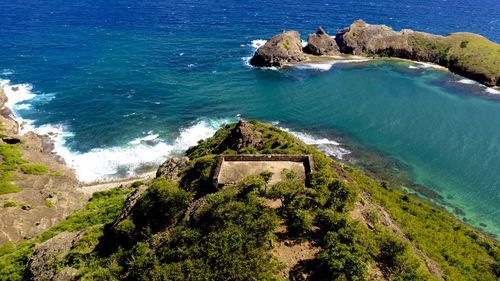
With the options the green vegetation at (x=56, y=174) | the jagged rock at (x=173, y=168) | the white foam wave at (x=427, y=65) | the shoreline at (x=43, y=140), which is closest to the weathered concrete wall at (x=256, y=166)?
the jagged rock at (x=173, y=168)

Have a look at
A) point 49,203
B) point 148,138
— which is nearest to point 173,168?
point 49,203

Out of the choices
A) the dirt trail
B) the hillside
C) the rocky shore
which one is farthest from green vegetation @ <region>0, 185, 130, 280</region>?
the rocky shore

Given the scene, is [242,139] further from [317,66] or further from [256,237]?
[317,66]

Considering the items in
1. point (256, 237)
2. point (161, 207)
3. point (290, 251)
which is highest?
point (256, 237)

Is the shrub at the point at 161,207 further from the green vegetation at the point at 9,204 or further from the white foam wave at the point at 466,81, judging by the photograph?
the white foam wave at the point at 466,81

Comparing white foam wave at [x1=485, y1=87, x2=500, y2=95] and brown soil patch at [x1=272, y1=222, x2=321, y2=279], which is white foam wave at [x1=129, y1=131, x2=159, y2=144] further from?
white foam wave at [x1=485, y1=87, x2=500, y2=95]

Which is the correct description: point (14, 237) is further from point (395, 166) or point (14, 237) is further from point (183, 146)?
point (395, 166)

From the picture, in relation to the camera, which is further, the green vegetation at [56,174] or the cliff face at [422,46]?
the cliff face at [422,46]
